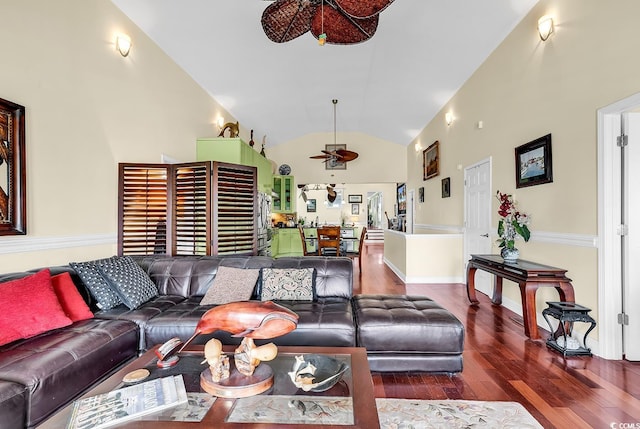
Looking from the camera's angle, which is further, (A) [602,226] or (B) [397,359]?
(A) [602,226]

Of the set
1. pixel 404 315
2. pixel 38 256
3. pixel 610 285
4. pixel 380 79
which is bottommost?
pixel 404 315

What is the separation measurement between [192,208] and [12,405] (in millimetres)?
2588

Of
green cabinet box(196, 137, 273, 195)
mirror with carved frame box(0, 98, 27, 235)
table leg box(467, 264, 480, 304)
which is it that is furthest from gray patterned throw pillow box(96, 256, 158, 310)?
table leg box(467, 264, 480, 304)

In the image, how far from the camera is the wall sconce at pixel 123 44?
334 cm

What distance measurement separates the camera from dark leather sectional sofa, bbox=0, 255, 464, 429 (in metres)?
1.49

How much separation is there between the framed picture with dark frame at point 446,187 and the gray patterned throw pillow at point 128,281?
5.04 m

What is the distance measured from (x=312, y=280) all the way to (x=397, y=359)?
95 centimetres

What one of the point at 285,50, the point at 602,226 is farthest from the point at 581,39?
the point at 285,50

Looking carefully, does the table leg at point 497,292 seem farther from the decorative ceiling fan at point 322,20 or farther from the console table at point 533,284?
the decorative ceiling fan at point 322,20

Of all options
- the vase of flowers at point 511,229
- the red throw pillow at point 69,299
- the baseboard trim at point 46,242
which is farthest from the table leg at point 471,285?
the baseboard trim at point 46,242

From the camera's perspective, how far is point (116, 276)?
2541mm

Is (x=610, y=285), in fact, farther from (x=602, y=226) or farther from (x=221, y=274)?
(x=221, y=274)

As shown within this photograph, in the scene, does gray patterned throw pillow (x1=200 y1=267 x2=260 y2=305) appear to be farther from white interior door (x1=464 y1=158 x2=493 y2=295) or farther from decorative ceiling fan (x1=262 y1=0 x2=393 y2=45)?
white interior door (x1=464 y1=158 x2=493 y2=295)

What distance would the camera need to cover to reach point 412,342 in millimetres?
2236
